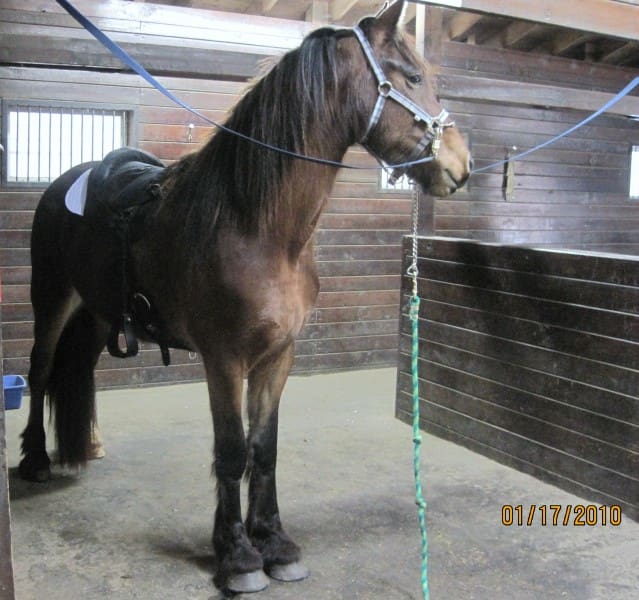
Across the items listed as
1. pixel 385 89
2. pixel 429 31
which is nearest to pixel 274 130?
pixel 385 89

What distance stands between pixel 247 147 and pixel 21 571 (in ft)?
4.94

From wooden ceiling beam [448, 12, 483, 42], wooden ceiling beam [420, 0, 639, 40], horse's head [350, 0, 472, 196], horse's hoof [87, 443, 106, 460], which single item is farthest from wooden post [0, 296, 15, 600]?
→ wooden ceiling beam [448, 12, 483, 42]

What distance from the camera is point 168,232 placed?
238 cm

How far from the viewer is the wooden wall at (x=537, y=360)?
2.75 m

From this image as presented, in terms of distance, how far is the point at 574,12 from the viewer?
3.39 metres

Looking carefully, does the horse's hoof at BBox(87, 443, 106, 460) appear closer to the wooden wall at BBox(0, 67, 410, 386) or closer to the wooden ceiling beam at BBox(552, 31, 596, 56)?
the wooden wall at BBox(0, 67, 410, 386)

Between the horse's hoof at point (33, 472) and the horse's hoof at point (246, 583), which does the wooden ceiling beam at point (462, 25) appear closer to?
the horse's hoof at point (33, 472)

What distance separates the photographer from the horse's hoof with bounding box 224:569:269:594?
7.13 feet

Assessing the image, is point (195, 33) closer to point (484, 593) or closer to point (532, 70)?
point (532, 70)

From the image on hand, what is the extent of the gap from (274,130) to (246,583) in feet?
4.43

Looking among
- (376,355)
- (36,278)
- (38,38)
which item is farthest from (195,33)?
(376,355)

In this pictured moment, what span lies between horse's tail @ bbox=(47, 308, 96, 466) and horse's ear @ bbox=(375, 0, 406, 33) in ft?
6.19

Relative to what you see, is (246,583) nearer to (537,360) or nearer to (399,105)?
(399,105)
